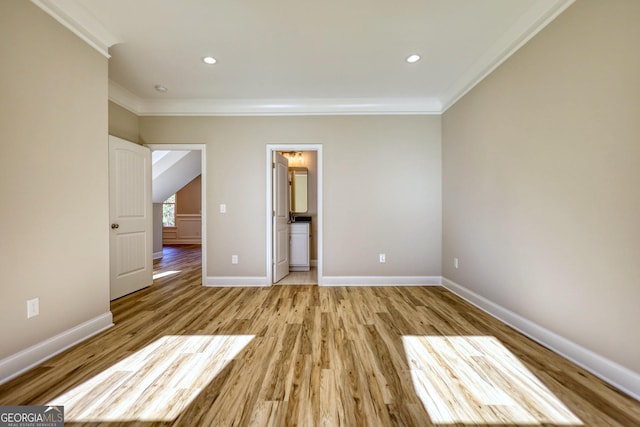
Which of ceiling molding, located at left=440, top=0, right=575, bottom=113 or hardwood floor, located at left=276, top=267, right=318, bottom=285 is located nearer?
ceiling molding, located at left=440, top=0, right=575, bottom=113

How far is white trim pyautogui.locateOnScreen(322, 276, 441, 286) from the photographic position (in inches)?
143

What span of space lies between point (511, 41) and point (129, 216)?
14.9 ft

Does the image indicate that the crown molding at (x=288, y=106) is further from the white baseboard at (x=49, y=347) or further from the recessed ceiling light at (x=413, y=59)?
the white baseboard at (x=49, y=347)

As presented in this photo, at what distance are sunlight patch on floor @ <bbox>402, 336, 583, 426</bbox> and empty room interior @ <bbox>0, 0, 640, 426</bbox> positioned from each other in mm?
15

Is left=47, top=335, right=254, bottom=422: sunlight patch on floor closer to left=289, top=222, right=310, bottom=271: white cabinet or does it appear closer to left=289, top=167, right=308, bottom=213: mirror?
left=289, top=222, right=310, bottom=271: white cabinet

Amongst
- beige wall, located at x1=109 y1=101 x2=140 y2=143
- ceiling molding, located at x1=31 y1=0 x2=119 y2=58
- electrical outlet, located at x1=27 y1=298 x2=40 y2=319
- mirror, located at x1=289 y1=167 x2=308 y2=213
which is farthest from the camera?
mirror, located at x1=289 y1=167 x2=308 y2=213

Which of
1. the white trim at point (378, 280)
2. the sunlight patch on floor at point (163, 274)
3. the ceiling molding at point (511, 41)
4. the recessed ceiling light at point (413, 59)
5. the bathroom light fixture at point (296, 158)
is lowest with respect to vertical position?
the sunlight patch on floor at point (163, 274)

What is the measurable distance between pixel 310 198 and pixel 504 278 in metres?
3.67

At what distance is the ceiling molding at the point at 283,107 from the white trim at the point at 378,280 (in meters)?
2.38

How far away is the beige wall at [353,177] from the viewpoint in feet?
11.9

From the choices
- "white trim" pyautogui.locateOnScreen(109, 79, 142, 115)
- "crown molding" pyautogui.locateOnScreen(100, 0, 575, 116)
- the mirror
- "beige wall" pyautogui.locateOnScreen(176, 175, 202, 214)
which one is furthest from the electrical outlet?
"beige wall" pyautogui.locateOnScreen(176, 175, 202, 214)

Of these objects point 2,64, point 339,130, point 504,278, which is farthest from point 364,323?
point 2,64

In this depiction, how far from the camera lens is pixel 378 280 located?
3639mm

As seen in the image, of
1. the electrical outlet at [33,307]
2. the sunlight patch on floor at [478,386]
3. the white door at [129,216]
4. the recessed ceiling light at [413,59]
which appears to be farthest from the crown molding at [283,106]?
the sunlight patch on floor at [478,386]
